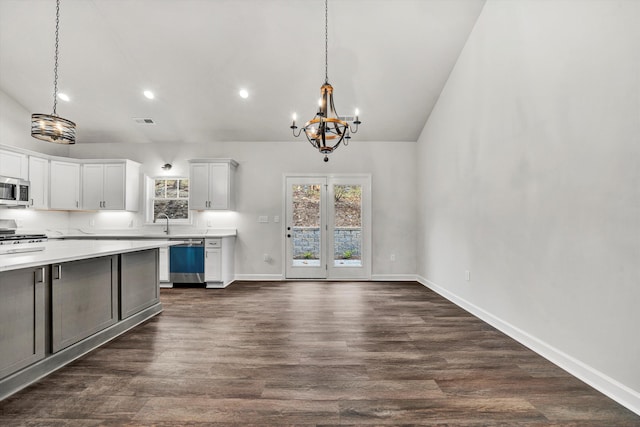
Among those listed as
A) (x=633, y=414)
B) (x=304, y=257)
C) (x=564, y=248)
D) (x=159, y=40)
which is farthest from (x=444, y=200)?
(x=159, y=40)

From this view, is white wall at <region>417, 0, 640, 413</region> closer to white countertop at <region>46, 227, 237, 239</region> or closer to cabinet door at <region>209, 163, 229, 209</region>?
cabinet door at <region>209, 163, 229, 209</region>

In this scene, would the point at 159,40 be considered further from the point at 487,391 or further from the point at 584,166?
the point at 487,391

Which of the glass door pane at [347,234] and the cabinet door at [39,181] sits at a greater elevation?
the cabinet door at [39,181]

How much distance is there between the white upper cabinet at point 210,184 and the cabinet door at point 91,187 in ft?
5.45

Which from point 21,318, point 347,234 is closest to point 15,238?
point 21,318

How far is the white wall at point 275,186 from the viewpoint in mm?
5895

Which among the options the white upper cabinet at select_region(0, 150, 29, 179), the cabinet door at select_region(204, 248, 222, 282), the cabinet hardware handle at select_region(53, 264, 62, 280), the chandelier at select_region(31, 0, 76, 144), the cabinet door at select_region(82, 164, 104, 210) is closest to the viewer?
the cabinet hardware handle at select_region(53, 264, 62, 280)

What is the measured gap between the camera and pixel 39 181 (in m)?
5.16

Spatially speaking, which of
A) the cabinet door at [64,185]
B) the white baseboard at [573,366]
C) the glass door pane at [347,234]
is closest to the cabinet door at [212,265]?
the glass door pane at [347,234]

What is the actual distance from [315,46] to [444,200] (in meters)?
2.87

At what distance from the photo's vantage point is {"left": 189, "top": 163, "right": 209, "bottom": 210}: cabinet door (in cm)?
559

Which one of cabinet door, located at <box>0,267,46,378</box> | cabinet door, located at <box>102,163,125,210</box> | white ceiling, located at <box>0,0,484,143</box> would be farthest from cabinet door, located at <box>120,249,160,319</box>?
white ceiling, located at <box>0,0,484,143</box>

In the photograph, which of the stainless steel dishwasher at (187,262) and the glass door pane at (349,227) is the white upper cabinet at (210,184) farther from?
the glass door pane at (349,227)

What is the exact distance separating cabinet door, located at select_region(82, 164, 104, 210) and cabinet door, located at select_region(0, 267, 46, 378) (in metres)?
3.95
